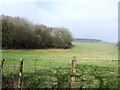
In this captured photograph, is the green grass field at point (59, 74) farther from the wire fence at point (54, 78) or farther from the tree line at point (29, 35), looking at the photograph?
the tree line at point (29, 35)

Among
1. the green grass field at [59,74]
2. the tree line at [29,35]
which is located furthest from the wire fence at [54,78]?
the tree line at [29,35]

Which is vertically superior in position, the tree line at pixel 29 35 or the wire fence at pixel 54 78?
the tree line at pixel 29 35

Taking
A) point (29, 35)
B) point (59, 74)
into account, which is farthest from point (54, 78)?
point (29, 35)

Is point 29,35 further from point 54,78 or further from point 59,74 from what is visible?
point 54,78

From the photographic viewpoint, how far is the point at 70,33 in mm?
40031

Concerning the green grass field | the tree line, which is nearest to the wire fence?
the green grass field

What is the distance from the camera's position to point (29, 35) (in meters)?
30.1

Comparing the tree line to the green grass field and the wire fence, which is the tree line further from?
the wire fence

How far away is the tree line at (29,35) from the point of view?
87.1ft

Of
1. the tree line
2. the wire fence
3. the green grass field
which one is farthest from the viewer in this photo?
the tree line

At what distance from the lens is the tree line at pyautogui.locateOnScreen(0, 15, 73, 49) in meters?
26.6

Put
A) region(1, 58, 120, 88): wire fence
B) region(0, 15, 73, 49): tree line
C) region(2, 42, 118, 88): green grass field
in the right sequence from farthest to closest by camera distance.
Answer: region(0, 15, 73, 49): tree line → region(2, 42, 118, 88): green grass field → region(1, 58, 120, 88): wire fence

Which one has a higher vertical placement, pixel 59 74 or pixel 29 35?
pixel 29 35

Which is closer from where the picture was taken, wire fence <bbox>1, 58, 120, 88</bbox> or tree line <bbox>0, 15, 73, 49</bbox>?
wire fence <bbox>1, 58, 120, 88</bbox>
